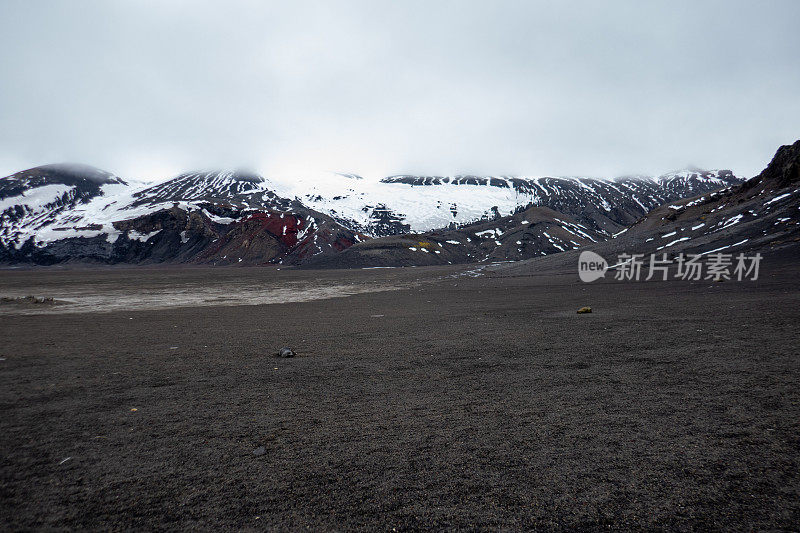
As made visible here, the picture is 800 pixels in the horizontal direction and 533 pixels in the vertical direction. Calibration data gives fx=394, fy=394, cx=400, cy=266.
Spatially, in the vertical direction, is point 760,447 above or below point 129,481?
above

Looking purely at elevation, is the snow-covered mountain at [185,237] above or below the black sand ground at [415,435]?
above

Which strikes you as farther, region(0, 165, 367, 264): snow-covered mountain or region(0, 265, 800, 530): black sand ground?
region(0, 165, 367, 264): snow-covered mountain

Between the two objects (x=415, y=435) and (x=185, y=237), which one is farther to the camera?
(x=185, y=237)

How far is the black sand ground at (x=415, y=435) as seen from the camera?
3.38 meters

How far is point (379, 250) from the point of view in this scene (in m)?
98.1

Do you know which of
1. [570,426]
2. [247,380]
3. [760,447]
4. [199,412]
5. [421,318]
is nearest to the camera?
[760,447]

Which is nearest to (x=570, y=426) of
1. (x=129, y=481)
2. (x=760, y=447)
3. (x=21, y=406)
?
(x=760, y=447)

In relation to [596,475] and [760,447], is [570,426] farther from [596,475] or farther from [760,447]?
[760,447]

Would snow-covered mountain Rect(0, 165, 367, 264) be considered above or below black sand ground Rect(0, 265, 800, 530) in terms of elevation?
above

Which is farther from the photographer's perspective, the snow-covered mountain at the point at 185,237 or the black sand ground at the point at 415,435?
the snow-covered mountain at the point at 185,237

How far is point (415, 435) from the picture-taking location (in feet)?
16.0

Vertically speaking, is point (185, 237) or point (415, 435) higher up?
point (185, 237)

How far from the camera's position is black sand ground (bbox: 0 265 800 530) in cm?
338

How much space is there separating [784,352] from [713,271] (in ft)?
88.6
